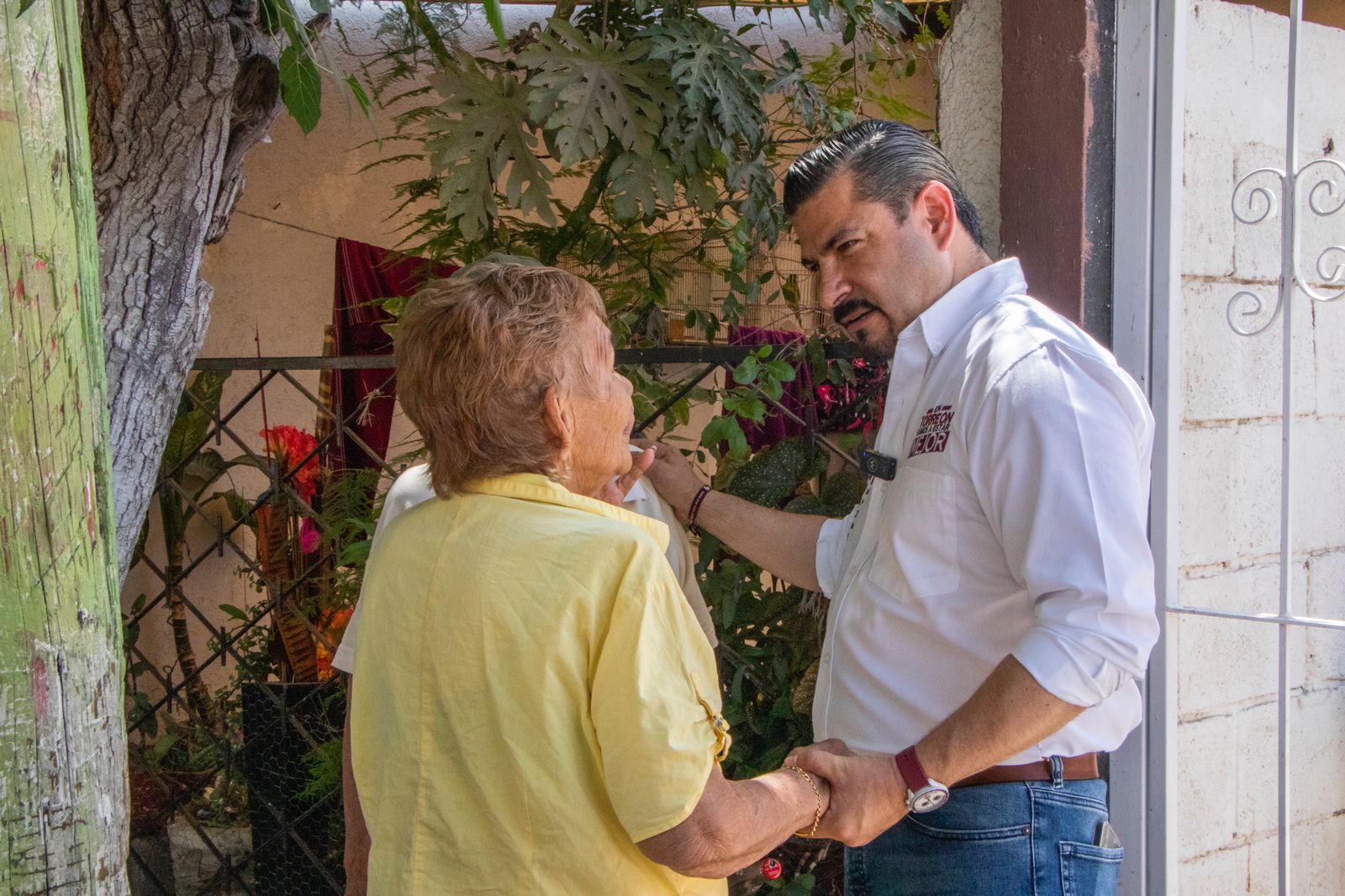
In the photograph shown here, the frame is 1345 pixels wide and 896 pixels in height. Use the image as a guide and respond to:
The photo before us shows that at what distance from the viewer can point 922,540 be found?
1632 mm

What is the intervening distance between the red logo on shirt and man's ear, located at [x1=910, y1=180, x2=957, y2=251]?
32 cm

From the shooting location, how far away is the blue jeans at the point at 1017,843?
161 centimetres

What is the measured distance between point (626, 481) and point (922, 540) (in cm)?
49

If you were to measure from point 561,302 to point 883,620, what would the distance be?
70cm

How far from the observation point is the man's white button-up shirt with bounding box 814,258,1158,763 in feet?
4.76

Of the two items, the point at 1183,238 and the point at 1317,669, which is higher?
the point at 1183,238

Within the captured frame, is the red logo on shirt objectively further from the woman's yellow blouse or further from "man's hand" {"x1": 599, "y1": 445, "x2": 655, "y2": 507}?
the woman's yellow blouse

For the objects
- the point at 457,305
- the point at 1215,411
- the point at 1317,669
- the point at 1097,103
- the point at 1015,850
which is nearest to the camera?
the point at 457,305

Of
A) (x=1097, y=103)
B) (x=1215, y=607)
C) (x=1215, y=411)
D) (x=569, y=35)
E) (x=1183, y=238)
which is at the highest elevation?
(x=569, y=35)

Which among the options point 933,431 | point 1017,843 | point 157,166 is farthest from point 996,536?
point 157,166

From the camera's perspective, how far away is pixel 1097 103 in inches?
85.2

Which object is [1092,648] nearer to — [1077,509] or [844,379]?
[1077,509]

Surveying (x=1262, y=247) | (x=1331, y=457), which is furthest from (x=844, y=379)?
(x=1331, y=457)

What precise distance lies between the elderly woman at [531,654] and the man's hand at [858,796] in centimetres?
12
